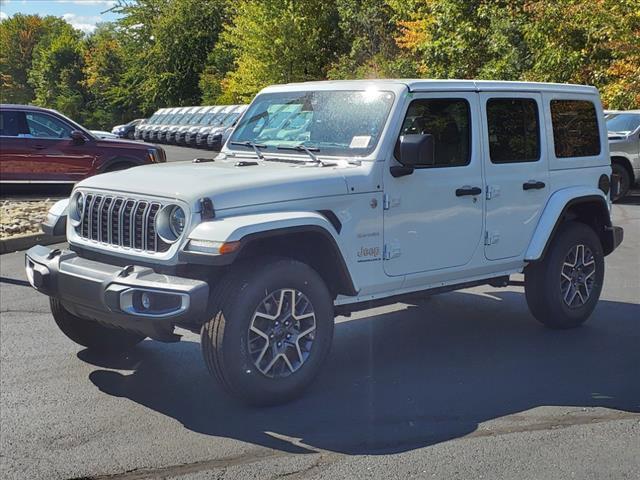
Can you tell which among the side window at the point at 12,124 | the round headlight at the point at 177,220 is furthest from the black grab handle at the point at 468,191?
the side window at the point at 12,124

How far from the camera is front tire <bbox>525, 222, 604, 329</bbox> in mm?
6988

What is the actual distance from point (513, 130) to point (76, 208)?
3.22 m

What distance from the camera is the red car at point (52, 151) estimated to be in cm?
1445

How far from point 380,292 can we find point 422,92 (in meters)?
1.41

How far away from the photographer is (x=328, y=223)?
533 cm

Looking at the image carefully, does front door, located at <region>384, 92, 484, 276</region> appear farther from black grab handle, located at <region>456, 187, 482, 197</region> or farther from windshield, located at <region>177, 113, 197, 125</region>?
windshield, located at <region>177, 113, 197, 125</region>

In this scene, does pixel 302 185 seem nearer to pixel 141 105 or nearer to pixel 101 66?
pixel 141 105

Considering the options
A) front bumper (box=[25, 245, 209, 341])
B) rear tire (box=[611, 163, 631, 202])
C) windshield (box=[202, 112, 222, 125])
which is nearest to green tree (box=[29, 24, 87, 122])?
windshield (box=[202, 112, 222, 125])

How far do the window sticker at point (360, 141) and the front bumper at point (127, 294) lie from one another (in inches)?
61.9

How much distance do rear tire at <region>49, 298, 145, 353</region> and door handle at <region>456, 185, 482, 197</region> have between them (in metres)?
2.41

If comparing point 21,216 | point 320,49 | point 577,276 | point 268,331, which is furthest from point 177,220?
point 320,49

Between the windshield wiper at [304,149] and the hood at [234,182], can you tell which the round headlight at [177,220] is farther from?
the windshield wiper at [304,149]

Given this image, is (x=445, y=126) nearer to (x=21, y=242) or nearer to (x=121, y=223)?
(x=121, y=223)

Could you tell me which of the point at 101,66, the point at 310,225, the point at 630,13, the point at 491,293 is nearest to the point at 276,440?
the point at 310,225
